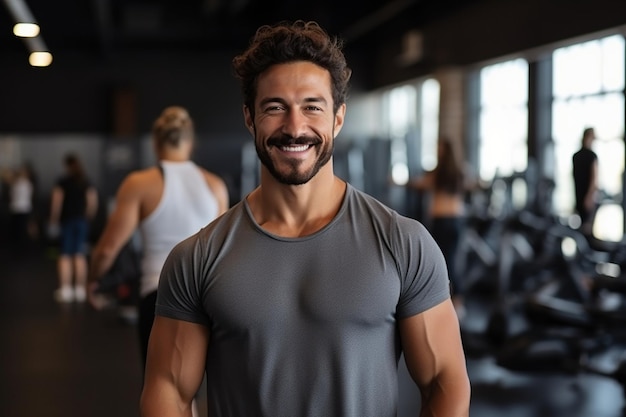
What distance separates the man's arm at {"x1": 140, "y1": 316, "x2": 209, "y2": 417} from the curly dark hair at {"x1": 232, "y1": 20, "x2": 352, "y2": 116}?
0.42m

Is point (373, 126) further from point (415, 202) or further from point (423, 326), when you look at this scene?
point (423, 326)

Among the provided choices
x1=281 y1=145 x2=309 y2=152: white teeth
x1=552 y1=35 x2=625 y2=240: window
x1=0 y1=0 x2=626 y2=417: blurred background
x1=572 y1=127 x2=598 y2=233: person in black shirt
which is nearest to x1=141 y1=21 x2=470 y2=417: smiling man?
x1=281 y1=145 x2=309 y2=152: white teeth

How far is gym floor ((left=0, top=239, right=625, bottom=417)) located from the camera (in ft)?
17.0

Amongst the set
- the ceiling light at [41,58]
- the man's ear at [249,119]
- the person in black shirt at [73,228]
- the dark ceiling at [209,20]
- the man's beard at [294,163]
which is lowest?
the person in black shirt at [73,228]

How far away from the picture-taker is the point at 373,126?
1906 cm

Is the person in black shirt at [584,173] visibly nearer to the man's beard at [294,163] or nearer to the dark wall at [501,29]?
the man's beard at [294,163]

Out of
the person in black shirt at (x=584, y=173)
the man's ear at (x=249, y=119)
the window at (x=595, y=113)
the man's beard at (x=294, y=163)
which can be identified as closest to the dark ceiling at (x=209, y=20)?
the window at (x=595, y=113)

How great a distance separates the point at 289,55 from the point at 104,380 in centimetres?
458

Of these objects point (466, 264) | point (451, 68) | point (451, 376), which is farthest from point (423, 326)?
point (451, 68)

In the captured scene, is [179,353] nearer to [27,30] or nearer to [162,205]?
[162,205]

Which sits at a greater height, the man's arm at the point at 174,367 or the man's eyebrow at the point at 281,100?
the man's eyebrow at the point at 281,100

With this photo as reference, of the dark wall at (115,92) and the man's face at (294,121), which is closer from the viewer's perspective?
the man's face at (294,121)

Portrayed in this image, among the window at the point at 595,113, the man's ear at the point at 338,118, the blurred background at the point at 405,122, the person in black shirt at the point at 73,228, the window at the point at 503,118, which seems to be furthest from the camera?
the window at the point at 503,118

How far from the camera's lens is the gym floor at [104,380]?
5172 mm
